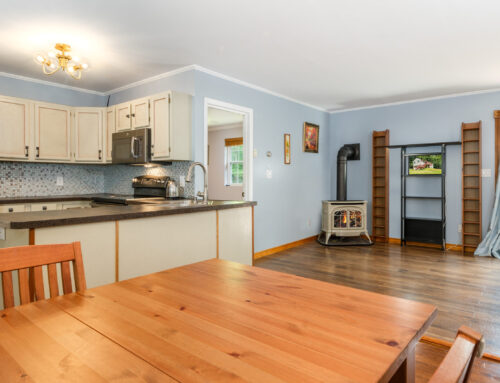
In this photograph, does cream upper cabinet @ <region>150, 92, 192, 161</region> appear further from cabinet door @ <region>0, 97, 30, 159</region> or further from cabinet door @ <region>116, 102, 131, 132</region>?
cabinet door @ <region>0, 97, 30, 159</region>

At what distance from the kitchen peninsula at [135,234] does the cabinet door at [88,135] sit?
102 inches

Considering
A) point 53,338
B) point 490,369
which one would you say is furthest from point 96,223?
point 490,369

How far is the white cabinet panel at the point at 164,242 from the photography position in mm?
2158

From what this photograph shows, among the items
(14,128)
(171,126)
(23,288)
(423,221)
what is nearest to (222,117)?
(171,126)

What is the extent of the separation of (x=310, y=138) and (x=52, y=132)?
4.02 meters

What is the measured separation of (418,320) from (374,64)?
12.5 feet

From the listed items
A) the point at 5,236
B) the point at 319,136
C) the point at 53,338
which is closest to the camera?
A: the point at 53,338

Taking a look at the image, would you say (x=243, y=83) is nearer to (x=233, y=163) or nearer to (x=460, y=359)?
(x=233, y=163)

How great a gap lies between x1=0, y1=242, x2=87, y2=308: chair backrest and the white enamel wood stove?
16.3ft

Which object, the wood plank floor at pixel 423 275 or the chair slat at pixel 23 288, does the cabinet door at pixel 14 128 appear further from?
the chair slat at pixel 23 288

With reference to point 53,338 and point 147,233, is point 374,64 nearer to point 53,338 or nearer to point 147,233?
point 147,233

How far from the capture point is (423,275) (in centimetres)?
398

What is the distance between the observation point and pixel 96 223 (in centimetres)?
199

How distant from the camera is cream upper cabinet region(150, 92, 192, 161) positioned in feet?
12.7
